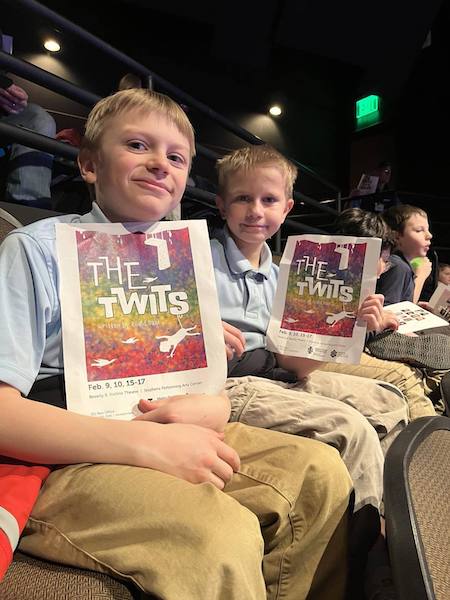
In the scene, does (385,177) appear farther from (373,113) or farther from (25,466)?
(25,466)

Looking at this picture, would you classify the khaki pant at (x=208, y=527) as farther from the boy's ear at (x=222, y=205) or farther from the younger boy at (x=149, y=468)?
the boy's ear at (x=222, y=205)

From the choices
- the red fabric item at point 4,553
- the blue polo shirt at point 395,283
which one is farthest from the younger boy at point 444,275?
the red fabric item at point 4,553

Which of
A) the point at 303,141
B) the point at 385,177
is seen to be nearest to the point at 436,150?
the point at 385,177

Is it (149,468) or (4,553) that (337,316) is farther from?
(4,553)

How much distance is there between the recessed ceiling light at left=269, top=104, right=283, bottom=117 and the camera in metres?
6.48

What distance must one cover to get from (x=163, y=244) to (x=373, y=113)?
24.9ft

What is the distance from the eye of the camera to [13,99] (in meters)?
1.54

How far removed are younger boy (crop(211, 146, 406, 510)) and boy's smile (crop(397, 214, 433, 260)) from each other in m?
1.40

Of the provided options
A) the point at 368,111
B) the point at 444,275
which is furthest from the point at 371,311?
the point at 368,111

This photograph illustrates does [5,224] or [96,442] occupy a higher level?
[5,224]

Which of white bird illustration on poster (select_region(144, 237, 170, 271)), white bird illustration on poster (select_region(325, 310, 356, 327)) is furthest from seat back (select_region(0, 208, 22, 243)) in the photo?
white bird illustration on poster (select_region(325, 310, 356, 327))

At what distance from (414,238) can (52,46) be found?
4.25m

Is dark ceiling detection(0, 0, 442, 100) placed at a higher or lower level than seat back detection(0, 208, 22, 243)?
higher

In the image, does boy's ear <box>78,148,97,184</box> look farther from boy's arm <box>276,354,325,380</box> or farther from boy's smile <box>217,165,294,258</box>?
boy's arm <box>276,354,325,380</box>
